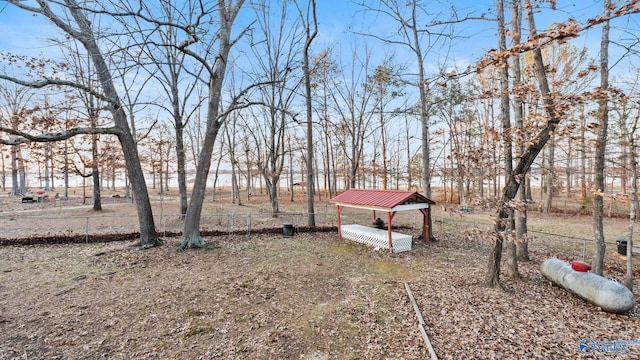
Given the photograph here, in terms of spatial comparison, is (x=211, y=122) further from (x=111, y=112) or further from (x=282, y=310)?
(x=282, y=310)

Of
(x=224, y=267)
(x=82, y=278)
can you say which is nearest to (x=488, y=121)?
(x=224, y=267)

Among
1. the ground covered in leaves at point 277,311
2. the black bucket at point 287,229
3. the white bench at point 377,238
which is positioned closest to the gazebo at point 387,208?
the white bench at point 377,238

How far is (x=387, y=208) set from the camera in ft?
31.5

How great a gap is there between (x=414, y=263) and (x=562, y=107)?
5334mm

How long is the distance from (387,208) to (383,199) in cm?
83

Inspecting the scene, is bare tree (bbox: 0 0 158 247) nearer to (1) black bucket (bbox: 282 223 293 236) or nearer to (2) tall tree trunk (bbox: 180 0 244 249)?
(2) tall tree trunk (bbox: 180 0 244 249)

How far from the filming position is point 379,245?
397 inches

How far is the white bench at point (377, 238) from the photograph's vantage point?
9.70 meters

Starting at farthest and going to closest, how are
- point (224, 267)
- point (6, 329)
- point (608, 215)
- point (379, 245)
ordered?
point (608, 215)
point (379, 245)
point (224, 267)
point (6, 329)

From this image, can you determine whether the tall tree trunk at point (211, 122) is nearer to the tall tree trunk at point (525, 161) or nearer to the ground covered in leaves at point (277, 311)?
the ground covered in leaves at point (277, 311)

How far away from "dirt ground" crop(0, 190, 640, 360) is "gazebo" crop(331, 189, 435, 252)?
1.11m

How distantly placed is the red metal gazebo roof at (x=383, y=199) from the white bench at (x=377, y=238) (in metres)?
1.02

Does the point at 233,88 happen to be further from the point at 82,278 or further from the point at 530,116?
the point at 530,116

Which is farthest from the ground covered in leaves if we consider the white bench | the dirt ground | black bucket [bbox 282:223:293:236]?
black bucket [bbox 282:223:293:236]
